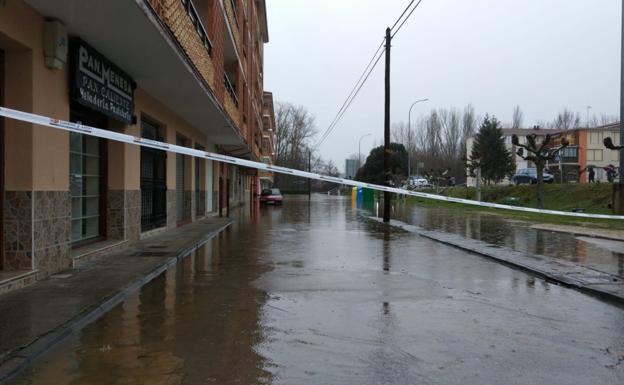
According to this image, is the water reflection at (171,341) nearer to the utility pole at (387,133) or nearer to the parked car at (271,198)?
the utility pole at (387,133)

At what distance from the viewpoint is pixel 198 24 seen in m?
14.0

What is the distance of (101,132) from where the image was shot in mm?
7355

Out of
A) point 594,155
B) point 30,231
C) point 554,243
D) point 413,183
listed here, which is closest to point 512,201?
point 554,243

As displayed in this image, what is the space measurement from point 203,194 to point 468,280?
51.6 ft

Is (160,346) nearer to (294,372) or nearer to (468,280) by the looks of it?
(294,372)

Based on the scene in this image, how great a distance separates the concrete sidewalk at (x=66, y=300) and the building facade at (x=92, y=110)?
1.52 feet

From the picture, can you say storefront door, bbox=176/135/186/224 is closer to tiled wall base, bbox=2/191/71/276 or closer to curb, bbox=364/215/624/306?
curb, bbox=364/215/624/306

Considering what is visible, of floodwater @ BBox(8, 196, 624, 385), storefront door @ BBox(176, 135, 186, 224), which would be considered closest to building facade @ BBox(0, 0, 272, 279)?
storefront door @ BBox(176, 135, 186, 224)

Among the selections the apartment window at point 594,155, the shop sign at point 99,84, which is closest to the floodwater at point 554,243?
the shop sign at point 99,84

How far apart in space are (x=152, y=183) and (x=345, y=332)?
1018cm

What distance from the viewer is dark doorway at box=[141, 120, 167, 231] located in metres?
13.3

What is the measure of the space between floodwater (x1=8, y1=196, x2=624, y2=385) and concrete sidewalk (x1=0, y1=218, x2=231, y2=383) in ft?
0.53

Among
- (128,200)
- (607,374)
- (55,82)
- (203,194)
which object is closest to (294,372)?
(607,374)

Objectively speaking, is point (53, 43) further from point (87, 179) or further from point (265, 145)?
point (265, 145)
